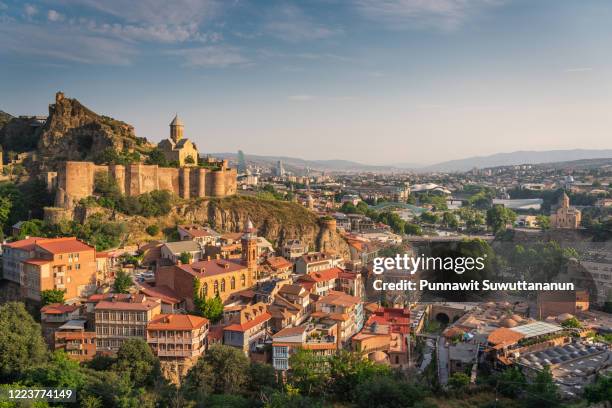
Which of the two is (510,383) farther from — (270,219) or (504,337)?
(270,219)

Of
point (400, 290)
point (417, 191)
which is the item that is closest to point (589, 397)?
point (400, 290)

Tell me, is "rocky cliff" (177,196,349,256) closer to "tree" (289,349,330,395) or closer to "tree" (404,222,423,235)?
"tree" (289,349,330,395)

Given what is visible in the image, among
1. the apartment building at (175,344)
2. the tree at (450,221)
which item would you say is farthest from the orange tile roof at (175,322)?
the tree at (450,221)

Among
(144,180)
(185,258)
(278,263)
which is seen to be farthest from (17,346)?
(144,180)

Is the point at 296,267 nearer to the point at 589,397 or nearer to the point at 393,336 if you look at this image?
the point at 393,336

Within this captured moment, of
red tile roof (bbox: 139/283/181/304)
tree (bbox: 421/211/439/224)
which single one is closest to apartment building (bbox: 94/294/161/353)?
red tile roof (bbox: 139/283/181/304)
